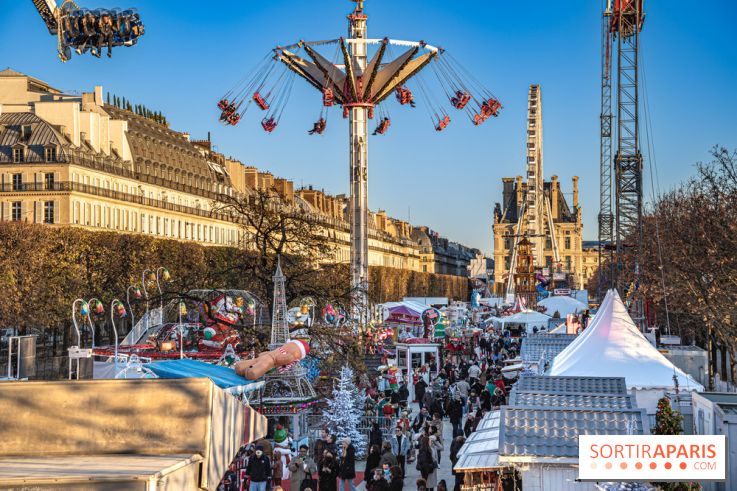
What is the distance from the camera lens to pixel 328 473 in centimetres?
1566

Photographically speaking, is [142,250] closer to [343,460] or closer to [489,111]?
[489,111]

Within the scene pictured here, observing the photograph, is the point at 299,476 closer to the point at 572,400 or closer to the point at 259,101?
the point at 572,400

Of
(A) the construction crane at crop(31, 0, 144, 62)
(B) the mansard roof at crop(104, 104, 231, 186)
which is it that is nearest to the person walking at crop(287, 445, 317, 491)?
(A) the construction crane at crop(31, 0, 144, 62)

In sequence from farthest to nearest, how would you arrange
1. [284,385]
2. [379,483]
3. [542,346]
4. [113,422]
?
[542,346]
[284,385]
[379,483]
[113,422]

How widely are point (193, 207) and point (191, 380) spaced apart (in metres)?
74.1

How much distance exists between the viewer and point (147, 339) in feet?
83.6

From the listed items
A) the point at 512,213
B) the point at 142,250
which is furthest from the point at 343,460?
the point at 512,213

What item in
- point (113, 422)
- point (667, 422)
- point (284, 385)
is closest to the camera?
point (113, 422)

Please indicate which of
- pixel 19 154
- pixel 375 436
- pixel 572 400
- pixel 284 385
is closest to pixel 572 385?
pixel 572 400

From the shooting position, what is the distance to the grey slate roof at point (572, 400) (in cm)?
1238

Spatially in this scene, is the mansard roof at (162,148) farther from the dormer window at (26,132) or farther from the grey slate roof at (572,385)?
the grey slate roof at (572,385)

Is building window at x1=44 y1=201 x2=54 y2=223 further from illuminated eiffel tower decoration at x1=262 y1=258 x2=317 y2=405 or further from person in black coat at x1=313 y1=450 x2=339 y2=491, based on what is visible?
person in black coat at x1=313 y1=450 x2=339 y2=491

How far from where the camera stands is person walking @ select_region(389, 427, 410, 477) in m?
19.1

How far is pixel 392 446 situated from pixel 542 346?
31.1 feet
